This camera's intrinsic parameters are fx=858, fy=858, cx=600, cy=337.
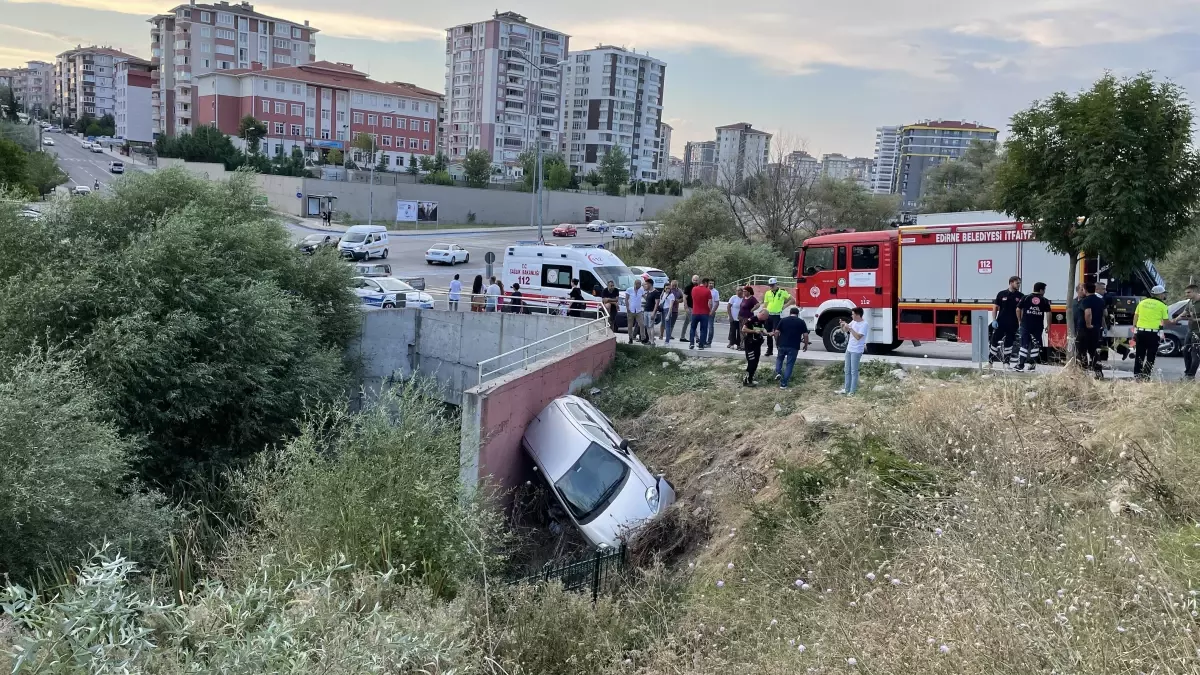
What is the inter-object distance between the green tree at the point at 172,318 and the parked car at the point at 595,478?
592 centimetres

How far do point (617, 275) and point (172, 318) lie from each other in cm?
1211

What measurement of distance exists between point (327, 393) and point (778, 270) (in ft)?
72.7

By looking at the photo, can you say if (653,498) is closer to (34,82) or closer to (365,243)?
(365,243)

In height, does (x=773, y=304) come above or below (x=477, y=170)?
below

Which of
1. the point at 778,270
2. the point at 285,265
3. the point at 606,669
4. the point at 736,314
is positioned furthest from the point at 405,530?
the point at 778,270

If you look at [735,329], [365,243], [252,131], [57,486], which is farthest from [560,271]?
[252,131]

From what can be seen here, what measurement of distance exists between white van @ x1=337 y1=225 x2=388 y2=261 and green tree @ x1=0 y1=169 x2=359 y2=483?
25.2 meters

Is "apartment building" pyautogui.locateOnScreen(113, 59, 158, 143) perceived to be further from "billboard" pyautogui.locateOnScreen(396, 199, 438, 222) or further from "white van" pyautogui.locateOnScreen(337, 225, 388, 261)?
"white van" pyautogui.locateOnScreen(337, 225, 388, 261)

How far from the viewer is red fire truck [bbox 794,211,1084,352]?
15.1m

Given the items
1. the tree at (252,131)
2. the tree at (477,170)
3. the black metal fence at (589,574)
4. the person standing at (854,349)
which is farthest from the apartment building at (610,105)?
the black metal fence at (589,574)

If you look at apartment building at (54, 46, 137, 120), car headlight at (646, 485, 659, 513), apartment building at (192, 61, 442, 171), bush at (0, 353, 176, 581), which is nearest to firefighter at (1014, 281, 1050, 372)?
car headlight at (646, 485, 659, 513)

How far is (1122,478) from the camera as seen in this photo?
689cm

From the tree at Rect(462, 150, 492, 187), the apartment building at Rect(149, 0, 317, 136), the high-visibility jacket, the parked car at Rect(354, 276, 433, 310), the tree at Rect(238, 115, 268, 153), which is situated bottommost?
the parked car at Rect(354, 276, 433, 310)

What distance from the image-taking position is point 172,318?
14.6 m
